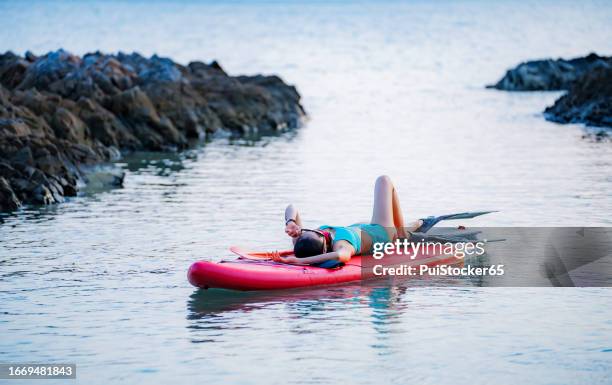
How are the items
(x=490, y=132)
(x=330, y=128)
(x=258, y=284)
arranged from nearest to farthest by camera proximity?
1. (x=258, y=284)
2. (x=490, y=132)
3. (x=330, y=128)

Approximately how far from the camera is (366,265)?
15938 mm

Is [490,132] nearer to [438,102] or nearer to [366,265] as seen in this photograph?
[438,102]

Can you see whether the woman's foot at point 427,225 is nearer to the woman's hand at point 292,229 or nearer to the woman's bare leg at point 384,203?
the woman's bare leg at point 384,203

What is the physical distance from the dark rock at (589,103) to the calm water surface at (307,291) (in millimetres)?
1303

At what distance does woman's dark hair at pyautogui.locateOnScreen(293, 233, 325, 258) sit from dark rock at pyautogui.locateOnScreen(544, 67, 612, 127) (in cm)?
2959

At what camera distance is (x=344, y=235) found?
15875 mm

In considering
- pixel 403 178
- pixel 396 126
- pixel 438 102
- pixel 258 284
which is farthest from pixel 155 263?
pixel 438 102

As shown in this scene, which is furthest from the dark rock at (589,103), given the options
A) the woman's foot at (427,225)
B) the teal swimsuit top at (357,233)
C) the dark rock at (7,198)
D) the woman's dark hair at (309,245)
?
the woman's dark hair at (309,245)

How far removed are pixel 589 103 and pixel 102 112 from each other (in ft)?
68.9

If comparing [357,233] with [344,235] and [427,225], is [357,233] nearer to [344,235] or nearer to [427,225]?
[344,235]

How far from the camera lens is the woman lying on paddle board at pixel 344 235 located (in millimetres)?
15609

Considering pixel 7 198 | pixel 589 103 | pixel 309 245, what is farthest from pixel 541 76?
pixel 309 245

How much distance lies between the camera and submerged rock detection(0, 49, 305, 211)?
2508 centimetres

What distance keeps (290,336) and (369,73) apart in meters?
79.6
